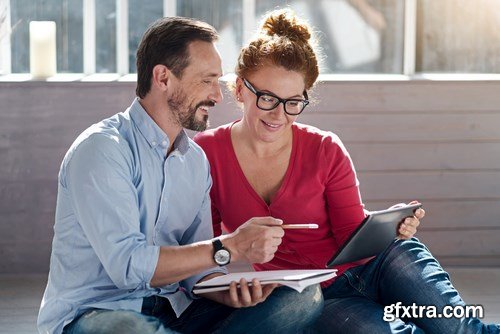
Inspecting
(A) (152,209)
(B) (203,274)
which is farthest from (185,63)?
(B) (203,274)

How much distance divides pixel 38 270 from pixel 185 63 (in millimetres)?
2207

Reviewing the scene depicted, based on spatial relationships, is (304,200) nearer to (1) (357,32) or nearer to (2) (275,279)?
(2) (275,279)

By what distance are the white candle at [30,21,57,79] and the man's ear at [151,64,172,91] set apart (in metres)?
2.04

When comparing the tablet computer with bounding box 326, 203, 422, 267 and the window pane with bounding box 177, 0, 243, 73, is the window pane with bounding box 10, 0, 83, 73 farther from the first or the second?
the tablet computer with bounding box 326, 203, 422, 267

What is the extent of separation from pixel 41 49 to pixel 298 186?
203cm

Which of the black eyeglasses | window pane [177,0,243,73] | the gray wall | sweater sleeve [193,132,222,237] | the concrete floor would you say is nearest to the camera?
the black eyeglasses

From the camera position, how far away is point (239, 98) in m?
2.77

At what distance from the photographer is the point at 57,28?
Result: 14.5 ft

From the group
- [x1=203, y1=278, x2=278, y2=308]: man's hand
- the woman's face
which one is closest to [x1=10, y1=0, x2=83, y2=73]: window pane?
the woman's face

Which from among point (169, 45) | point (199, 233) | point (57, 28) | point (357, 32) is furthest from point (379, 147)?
point (169, 45)

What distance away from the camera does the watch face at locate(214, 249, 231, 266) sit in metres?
2.20

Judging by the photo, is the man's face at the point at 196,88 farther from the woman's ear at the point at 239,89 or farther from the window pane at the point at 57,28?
the window pane at the point at 57,28

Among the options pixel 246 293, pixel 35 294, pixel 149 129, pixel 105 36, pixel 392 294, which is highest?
pixel 105 36

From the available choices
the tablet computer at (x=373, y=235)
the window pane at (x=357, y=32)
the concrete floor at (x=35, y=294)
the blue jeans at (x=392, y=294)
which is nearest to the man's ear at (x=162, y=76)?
Result: the tablet computer at (x=373, y=235)
